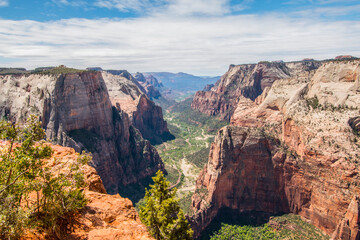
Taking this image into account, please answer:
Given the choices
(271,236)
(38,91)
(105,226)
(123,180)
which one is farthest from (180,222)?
(38,91)

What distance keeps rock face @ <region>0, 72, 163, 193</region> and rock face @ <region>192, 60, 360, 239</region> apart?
34.5 metres

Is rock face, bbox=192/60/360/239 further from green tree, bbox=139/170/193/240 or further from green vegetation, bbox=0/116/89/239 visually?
green vegetation, bbox=0/116/89/239

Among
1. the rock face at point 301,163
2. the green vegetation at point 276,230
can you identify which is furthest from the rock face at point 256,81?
the green vegetation at point 276,230

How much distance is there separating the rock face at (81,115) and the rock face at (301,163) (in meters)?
34.5

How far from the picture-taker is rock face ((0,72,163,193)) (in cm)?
7019

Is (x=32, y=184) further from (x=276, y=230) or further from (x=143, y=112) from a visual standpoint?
(x=143, y=112)

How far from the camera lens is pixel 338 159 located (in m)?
45.1

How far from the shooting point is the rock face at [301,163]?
4512 cm

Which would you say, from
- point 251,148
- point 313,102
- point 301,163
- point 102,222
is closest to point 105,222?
point 102,222

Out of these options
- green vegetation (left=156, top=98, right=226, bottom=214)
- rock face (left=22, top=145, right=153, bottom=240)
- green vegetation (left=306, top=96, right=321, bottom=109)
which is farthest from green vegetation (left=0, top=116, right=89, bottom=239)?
green vegetation (left=306, top=96, right=321, bottom=109)

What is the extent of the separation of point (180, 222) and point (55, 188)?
41.8 feet

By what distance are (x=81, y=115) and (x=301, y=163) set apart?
67.9 m

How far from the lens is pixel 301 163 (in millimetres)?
51094

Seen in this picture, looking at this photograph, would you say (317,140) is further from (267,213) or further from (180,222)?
(180,222)
